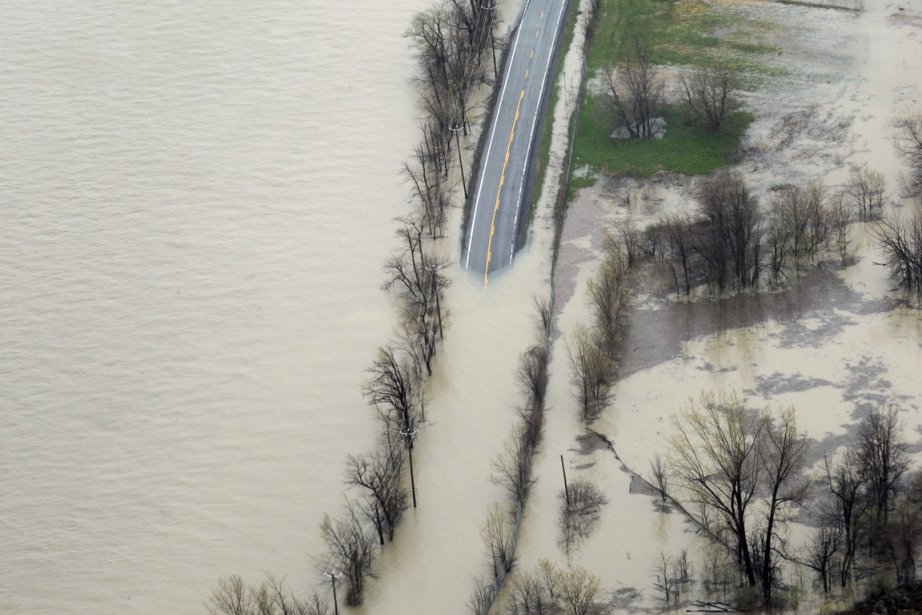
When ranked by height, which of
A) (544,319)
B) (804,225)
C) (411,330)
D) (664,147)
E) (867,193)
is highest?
(664,147)

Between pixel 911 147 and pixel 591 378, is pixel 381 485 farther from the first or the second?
pixel 911 147

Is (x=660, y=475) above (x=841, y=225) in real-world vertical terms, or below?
below

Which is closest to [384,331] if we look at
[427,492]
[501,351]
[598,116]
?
[501,351]

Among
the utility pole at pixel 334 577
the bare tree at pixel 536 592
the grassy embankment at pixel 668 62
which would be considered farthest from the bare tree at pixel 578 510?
the grassy embankment at pixel 668 62

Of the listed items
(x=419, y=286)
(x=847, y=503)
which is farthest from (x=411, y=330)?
(x=847, y=503)

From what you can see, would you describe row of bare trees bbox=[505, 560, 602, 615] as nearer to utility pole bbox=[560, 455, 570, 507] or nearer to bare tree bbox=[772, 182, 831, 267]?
utility pole bbox=[560, 455, 570, 507]

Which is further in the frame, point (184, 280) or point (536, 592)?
point (184, 280)

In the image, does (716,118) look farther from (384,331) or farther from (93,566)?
(93,566)

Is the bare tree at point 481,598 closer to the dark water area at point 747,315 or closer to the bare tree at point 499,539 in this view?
the bare tree at point 499,539
